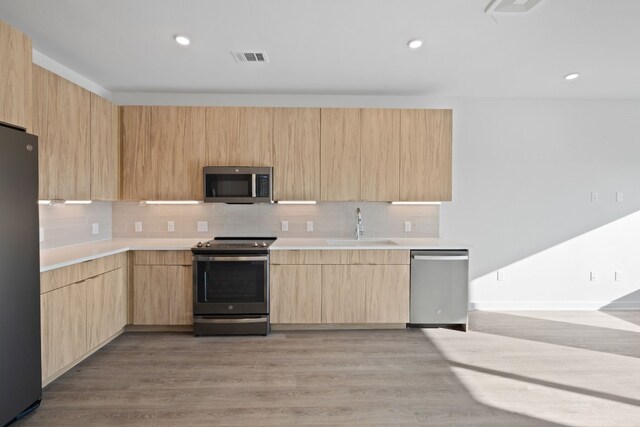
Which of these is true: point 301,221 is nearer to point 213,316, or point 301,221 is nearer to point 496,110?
point 213,316

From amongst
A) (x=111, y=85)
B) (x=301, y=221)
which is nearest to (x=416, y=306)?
(x=301, y=221)

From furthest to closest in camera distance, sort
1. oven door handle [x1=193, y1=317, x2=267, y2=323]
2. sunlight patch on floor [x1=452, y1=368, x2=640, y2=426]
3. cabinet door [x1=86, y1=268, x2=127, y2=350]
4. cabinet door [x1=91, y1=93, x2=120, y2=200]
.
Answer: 1. oven door handle [x1=193, y1=317, x2=267, y2=323]
2. cabinet door [x1=91, y1=93, x2=120, y2=200]
3. cabinet door [x1=86, y1=268, x2=127, y2=350]
4. sunlight patch on floor [x1=452, y1=368, x2=640, y2=426]

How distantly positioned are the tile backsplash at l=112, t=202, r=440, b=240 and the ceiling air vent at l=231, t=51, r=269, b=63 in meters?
1.65

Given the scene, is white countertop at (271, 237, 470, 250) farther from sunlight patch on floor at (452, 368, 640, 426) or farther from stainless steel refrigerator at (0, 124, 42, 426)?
stainless steel refrigerator at (0, 124, 42, 426)

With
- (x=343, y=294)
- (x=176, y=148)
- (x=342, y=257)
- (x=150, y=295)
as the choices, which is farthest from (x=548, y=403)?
(x=176, y=148)

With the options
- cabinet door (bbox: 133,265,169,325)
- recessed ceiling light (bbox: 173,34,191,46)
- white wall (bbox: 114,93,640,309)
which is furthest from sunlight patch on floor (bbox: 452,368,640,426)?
recessed ceiling light (bbox: 173,34,191,46)

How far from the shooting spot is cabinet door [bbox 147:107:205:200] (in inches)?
154

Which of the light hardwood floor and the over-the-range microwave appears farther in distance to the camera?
the over-the-range microwave

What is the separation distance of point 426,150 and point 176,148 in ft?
8.96

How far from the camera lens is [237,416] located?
89.5 inches

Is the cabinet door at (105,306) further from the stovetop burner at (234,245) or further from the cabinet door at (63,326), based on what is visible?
the stovetop burner at (234,245)

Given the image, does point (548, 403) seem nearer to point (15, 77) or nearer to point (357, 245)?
point (357, 245)

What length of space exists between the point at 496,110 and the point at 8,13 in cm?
470

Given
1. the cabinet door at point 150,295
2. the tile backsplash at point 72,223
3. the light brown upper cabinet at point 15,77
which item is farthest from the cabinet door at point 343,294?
the light brown upper cabinet at point 15,77
